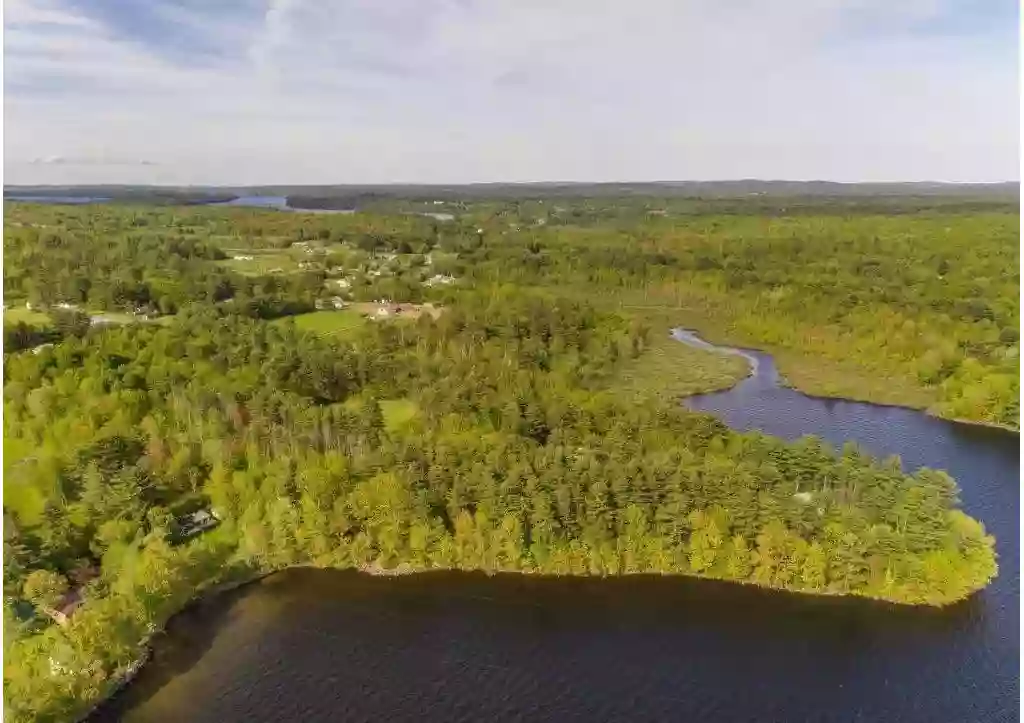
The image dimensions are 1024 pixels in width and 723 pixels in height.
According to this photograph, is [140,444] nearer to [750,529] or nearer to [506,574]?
[506,574]

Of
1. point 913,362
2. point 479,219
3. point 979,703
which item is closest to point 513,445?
point 979,703

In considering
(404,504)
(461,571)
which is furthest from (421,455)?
(461,571)

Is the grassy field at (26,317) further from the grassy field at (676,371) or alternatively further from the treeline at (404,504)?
the grassy field at (676,371)

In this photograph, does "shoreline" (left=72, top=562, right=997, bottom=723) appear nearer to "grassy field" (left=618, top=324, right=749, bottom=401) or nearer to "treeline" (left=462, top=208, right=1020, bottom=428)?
"grassy field" (left=618, top=324, right=749, bottom=401)

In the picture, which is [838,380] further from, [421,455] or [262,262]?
[262,262]

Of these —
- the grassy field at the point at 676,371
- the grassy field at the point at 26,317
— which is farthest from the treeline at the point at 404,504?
the grassy field at the point at 26,317

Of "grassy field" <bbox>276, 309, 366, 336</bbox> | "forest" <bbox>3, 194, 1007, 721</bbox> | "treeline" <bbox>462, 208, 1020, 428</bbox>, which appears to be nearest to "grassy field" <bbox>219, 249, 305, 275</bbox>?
"forest" <bbox>3, 194, 1007, 721</bbox>
